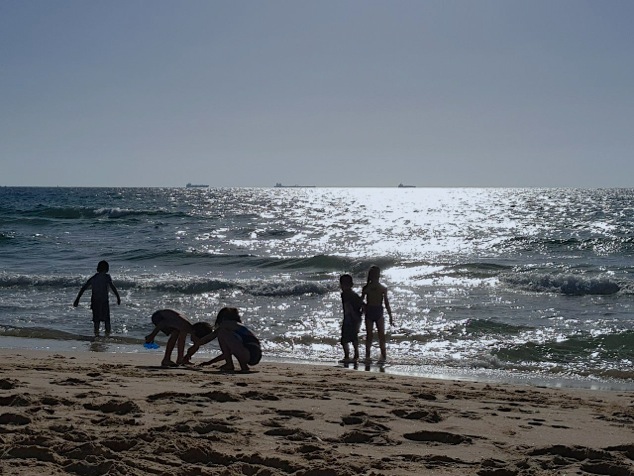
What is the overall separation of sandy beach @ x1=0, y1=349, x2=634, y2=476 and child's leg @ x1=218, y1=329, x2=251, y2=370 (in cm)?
64

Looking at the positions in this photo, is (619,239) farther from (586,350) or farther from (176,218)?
(176,218)

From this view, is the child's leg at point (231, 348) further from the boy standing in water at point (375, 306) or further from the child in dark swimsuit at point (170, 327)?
the boy standing in water at point (375, 306)

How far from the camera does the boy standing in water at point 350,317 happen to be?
11188mm

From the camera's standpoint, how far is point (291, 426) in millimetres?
5645

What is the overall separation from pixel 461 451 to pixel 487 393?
272 centimetres

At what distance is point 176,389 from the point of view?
6969 millimetres

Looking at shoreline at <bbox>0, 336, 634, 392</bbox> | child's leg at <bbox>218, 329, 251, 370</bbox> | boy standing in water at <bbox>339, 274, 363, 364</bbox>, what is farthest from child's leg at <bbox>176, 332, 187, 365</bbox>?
boy standing in water at <bbox>339, 274, 363, 364</bbox>

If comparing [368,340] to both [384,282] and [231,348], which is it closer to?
[231,348]

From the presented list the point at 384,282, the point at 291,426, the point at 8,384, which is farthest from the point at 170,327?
the point at 384,282

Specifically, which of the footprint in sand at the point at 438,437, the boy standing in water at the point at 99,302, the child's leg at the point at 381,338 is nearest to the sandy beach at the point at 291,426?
the footprint in sand at the point at 438,437

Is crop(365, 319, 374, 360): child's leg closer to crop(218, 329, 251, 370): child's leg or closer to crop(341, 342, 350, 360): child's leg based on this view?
crop(341, 342, 350, 360): child's leg

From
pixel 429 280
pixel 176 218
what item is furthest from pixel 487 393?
pixel 176 218

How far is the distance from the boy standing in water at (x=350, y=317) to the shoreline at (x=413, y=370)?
1.13 feet

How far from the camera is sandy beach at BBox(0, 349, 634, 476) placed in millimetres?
4637
